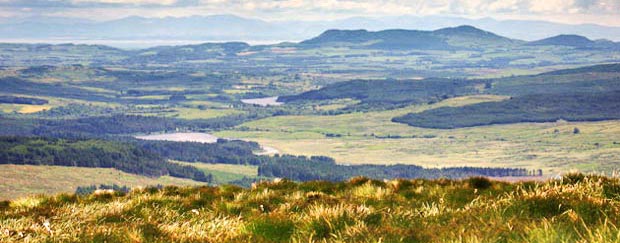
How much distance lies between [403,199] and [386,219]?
21.6ft

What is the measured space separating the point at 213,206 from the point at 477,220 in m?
9.97

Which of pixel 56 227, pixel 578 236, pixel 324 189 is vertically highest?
pixel 578 236

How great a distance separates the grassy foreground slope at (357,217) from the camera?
12328 millimetres

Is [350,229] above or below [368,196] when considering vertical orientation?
above

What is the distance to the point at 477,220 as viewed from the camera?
1404cm

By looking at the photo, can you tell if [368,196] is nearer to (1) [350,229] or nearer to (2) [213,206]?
(2) [213,206]

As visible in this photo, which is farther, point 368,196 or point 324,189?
point 324,189

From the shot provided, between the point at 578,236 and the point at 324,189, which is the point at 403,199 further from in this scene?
the point at 578,236

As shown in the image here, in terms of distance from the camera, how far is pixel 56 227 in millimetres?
16078

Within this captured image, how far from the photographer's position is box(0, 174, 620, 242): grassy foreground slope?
1233cm

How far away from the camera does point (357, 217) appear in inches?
591

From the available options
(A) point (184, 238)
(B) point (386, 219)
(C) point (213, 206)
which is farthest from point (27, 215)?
(B) point (386, 219)

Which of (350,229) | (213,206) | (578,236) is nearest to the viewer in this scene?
(578,236)

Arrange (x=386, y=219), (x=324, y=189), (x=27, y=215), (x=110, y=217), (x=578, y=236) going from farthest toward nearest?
(x=324, y=189) → (x=27, y=215) → (x=110, y=217) → (x=386, y=219) → (x=578, y=236)
